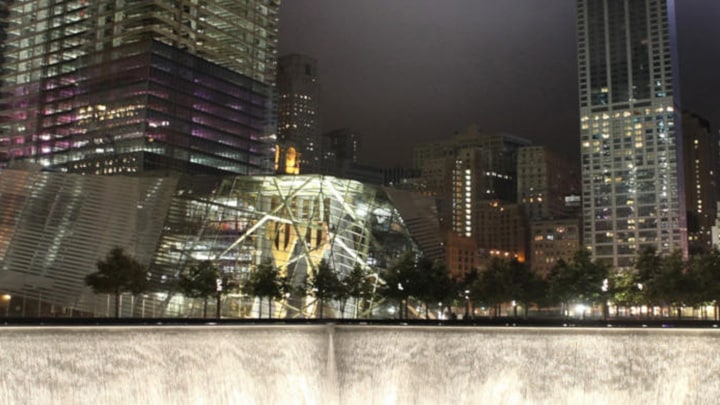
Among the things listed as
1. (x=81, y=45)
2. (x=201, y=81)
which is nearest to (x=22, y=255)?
(x=201, y=81)

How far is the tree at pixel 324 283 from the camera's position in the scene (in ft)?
250

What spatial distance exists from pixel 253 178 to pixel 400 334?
45.8 m

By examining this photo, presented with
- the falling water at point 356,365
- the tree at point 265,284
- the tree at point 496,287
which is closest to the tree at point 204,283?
the tree at point 265,284

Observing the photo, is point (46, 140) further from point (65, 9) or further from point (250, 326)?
point (250, 326)

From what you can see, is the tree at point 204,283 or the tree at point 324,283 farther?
the tree at point 324,283

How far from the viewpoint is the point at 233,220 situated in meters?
81.4

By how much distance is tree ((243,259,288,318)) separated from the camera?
7431cm

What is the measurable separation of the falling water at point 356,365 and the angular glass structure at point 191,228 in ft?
121

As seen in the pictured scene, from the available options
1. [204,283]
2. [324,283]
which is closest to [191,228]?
[204,283]

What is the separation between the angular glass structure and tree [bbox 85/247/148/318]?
5555 millimetres

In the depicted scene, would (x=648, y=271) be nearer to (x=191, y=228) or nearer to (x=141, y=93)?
(x=191, y=228)

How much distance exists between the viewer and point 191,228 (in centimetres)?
7881

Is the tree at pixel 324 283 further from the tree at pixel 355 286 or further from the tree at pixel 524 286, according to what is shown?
the tree at pixel 524 286

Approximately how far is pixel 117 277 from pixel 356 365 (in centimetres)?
3102
